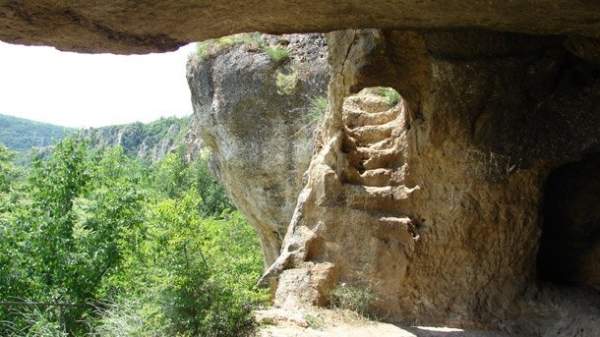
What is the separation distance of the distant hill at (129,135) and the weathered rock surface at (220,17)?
3583cm

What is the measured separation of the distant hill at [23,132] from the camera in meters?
97.9

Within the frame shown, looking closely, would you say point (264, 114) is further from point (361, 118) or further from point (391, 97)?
point (361, 118)

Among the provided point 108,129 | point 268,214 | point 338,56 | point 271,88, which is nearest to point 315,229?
point 338,56

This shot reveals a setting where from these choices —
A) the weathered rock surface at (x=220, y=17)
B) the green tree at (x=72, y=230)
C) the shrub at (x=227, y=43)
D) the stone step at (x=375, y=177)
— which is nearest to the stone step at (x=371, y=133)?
the stone step at (x=375, y=177)

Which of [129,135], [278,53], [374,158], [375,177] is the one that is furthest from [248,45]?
[129,135]

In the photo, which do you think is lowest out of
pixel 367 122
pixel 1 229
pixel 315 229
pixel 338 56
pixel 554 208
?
pixel 1 229

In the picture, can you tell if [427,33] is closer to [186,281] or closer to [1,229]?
[186,281]

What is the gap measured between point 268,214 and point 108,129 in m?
82.1

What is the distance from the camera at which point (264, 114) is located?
13977 mm

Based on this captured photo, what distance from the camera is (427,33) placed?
618cm

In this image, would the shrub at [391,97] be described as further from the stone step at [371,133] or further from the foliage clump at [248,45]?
the foliage clump at [248,45]

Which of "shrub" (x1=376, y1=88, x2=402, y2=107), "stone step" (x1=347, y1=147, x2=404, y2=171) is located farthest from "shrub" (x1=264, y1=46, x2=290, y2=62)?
"stone step" (x1=347, y1=147, x2=404, y2=171)

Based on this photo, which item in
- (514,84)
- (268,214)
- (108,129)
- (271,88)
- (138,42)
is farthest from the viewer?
(108,129)

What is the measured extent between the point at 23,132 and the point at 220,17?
370 ft
